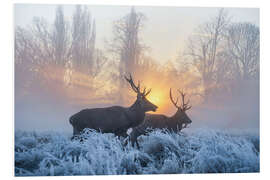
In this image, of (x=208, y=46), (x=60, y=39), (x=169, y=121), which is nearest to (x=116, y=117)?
(x=169, y=121)

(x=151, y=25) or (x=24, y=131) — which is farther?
(x=151, y=25)

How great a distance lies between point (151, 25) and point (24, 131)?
267 cm

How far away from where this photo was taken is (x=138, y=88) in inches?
272

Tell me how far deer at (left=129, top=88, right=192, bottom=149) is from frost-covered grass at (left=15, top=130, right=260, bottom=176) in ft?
0.48

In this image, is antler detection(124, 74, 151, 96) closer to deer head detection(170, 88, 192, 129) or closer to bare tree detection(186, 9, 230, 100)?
deer head detection(170, 88, 192, 129)

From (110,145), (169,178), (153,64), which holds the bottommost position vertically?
(169,178)

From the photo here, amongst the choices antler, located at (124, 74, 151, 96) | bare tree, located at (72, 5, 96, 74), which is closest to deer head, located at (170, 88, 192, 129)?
antler, located at (124, 74, 151, 96)

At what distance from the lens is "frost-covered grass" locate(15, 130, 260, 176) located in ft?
20.6

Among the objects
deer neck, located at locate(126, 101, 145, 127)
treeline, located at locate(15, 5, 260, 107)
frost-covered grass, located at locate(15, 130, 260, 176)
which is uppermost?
treeline, located at locate(15, 5, 260, 107)

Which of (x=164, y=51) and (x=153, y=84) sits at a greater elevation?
(x=164, y=51)

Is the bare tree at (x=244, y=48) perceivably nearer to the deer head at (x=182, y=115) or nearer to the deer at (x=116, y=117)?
the deer head at (x=182, y=115)

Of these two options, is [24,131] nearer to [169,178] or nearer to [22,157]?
[22,157]
